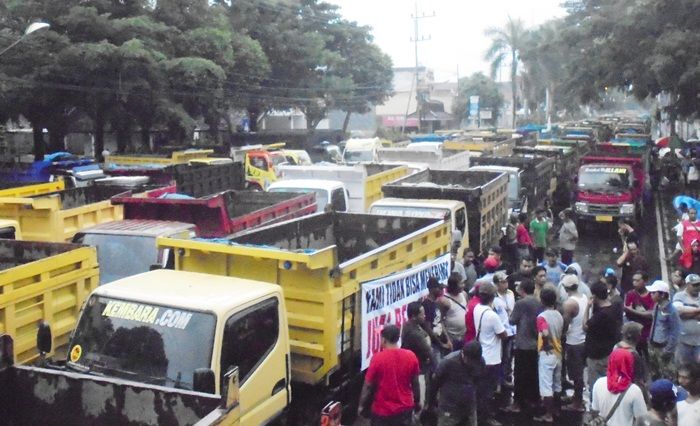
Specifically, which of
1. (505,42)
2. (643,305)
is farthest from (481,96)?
(643,305)

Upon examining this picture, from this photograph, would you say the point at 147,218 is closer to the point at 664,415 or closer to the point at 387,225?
the point at 387,225

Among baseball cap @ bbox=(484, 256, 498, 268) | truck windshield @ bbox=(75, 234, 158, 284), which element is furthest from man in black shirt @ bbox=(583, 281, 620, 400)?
truck windshield @ bbox=(75, 234, 158, 284)

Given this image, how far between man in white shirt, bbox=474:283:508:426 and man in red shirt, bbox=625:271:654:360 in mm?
1973

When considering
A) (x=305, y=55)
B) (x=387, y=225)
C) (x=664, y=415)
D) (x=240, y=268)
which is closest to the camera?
(x=664, y=415)

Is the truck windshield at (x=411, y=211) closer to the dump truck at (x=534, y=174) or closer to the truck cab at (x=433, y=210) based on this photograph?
the truck cab at (x=433, y=210)

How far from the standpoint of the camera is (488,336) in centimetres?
793

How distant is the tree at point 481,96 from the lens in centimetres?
8425

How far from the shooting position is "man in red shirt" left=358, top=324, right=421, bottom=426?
6340mm

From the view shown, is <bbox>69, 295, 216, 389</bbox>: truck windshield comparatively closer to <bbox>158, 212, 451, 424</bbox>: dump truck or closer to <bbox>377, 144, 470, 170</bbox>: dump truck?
<bbox>158, 212, 451, 424</bbox>: dump truck

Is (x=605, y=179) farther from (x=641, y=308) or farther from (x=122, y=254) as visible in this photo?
(x=122, y=254)

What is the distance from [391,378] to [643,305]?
4.18m

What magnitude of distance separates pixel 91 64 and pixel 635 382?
25853mm

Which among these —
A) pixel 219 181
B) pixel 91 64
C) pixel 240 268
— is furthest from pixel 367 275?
pixel 91 64

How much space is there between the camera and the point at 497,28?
232 ft
